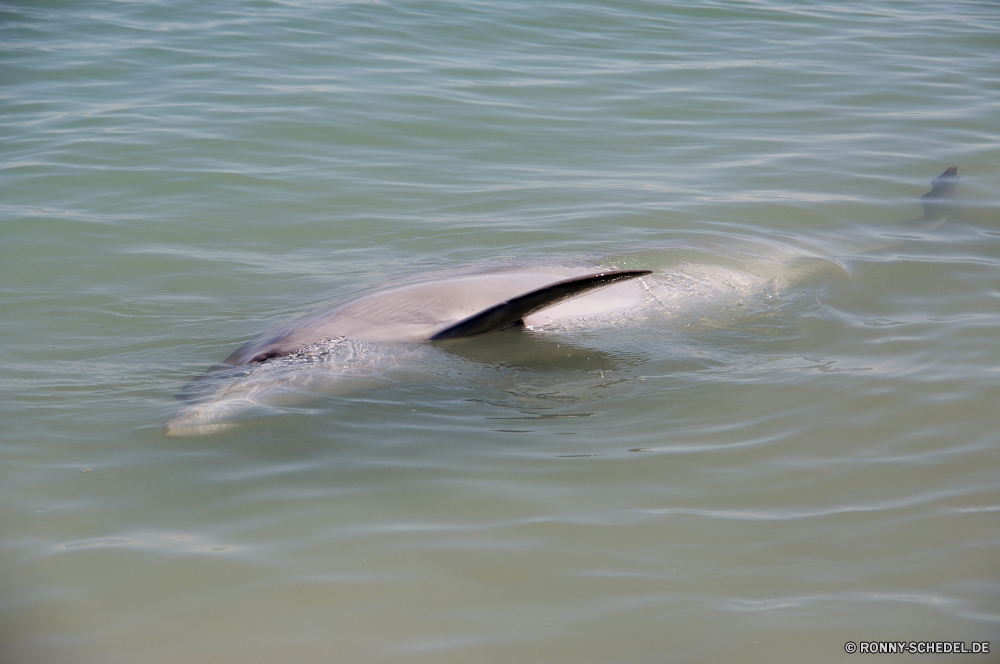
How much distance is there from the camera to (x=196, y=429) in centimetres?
519

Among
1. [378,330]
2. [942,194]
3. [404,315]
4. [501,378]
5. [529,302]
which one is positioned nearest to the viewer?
[529,302]

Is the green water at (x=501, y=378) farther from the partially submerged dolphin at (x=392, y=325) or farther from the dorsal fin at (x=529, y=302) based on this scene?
the dorsal fin at (x=529, y=302)

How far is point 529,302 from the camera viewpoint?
544cm

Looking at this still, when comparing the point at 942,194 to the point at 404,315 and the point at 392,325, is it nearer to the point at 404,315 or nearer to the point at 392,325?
the point at 404,315

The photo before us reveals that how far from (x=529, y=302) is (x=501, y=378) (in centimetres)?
71

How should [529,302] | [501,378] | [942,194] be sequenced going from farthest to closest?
1. [942,194]
2. [501,378]
3. [529,302]

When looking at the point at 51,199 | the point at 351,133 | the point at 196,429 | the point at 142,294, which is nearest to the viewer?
the point at 196,429

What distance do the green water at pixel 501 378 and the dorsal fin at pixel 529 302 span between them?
431 mm

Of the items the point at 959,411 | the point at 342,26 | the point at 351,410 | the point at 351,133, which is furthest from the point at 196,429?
the point at 342,26

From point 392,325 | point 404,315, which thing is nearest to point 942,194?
point 404,315

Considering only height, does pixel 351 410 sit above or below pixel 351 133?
below

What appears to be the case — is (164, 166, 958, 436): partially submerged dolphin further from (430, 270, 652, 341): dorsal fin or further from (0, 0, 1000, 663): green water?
(0, 0, 1000, 663): green water

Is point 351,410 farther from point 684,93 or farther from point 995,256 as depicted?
point 684,93

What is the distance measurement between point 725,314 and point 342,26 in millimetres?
11116
